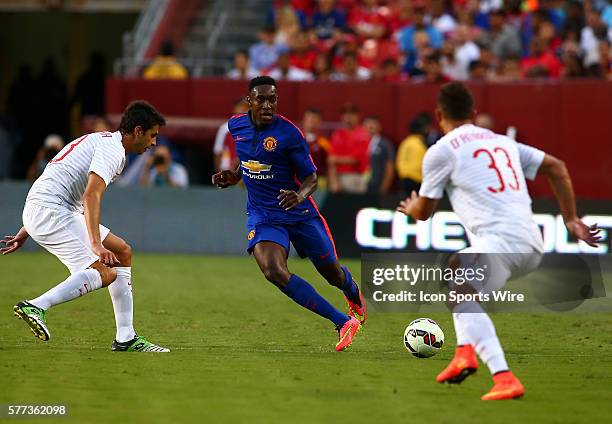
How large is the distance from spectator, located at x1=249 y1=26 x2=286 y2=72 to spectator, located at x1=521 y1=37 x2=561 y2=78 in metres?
4.43

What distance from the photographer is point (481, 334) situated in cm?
804

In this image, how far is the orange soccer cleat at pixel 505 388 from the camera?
802 cm

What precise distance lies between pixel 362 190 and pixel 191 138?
393 centimetres

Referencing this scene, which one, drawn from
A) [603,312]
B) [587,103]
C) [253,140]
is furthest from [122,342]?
[587,103]

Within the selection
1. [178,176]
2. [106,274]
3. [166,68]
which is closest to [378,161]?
[178,176]

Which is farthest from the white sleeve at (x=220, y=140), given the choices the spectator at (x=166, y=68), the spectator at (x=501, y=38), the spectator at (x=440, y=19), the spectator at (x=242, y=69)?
the spectator at (x=501, y=38)

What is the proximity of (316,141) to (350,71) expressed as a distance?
198 centimetres

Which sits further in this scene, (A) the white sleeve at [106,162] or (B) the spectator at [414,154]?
(B) the spectator at [414,154]

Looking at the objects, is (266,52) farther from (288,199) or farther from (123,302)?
(123,302)

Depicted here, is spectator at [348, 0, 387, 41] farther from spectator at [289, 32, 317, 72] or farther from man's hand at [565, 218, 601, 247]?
man's hand at [565, 218, 601, 247]

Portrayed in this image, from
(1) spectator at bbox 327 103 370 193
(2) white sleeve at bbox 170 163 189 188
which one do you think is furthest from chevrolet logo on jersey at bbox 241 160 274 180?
(2) white sleeve at bbox 170 163 189 188

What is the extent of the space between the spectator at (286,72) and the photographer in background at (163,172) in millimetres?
2360

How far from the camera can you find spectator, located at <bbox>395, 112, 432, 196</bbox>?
19281mm

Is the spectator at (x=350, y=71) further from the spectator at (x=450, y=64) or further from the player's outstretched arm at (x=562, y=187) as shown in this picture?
the player's outstretched arm at (x=562, y=187)
